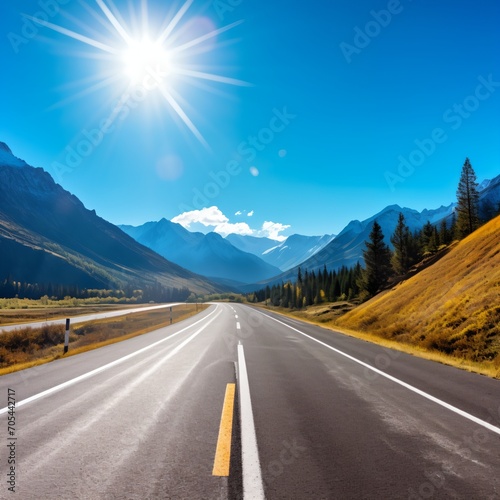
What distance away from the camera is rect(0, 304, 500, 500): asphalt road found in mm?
2988

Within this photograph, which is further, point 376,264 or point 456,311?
point 376,264

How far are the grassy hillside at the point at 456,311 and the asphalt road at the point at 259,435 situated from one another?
15.5 ft

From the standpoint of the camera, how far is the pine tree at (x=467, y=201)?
194 ft

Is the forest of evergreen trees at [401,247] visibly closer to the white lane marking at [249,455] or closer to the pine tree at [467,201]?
the pine tree at [467,201]

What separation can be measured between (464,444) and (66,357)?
11.6 metres

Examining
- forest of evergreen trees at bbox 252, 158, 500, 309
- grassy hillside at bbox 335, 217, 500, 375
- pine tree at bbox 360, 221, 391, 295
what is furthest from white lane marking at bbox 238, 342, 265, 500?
pine tree at bbox 360, 221, 391, 295

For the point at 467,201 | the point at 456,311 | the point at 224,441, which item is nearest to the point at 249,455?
the point at 224,441

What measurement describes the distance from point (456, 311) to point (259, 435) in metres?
15.7

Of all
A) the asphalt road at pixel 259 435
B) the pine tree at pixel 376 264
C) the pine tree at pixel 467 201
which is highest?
the pine tree at pixel 467 201

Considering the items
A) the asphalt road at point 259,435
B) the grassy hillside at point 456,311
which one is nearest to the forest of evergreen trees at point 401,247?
the grassy hillside at point 456,311

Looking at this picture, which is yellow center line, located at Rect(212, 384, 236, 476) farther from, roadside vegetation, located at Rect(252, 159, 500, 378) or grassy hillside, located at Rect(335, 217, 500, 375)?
grassy hillside, located at Rect(335, 217, 500, 375)

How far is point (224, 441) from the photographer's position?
3.92 metres

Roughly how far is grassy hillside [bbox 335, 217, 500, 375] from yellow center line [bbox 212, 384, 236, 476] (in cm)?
759

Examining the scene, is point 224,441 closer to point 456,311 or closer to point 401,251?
point 456,311
